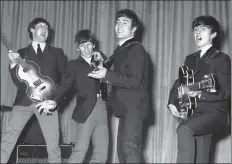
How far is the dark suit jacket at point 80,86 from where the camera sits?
3.94m

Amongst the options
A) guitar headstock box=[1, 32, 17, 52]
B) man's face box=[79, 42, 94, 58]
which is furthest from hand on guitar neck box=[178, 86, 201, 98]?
guitar headstock box=[1, 32, 17, 52]

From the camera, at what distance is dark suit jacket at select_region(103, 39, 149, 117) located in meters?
3.25

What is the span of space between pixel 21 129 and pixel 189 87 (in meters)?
1.90

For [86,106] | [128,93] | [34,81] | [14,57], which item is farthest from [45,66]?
[128,93]

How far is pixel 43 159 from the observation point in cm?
468

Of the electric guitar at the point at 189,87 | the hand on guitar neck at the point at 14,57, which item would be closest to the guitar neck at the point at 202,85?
the electric guitar at the point at 189,87

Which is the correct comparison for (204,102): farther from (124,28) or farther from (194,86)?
(124,28)

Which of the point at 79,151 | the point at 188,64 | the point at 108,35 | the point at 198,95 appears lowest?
the point at 79,151

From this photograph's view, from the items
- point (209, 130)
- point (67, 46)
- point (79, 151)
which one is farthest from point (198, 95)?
point (67, 46)

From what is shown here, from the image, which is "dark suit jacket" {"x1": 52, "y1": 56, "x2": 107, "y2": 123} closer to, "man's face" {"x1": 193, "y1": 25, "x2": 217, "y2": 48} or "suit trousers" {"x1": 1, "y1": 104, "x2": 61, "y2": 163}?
"suit trousers" {"x1": 1, "y1": 104, "x2": 61, "y2": 163}

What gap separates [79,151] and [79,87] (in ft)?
2.36

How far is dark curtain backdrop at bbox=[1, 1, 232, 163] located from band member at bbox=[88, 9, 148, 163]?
5.95ft

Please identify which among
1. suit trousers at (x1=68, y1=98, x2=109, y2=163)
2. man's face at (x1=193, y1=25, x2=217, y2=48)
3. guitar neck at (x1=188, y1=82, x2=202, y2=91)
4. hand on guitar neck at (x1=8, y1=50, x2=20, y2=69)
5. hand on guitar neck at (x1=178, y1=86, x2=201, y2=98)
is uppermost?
man's face at (x1=193, y1=25, x2=217, y2=48)

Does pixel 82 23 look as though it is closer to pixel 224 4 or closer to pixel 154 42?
pixel 154 42
